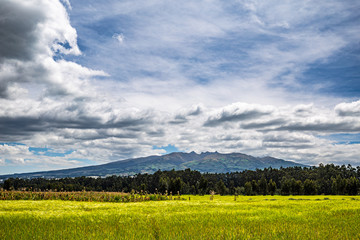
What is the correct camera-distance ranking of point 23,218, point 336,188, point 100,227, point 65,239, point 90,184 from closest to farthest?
1. point 65,239
2. point 100,227
3. point 23,218
4. point 336,188
5. point 90,184

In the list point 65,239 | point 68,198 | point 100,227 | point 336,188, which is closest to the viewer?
point 65,239

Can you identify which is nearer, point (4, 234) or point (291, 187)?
point (4, 234)

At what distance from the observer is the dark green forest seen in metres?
106

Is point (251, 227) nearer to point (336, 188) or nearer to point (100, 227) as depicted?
point (100, 227)

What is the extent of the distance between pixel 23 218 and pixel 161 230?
792 cm

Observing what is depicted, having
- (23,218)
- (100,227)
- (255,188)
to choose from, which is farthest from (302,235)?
(255,188)

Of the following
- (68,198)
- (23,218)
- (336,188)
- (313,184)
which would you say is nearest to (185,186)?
(313,184)

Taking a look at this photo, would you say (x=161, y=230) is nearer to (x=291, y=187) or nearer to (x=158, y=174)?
(x=291, y=187)

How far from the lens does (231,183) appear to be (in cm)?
15300

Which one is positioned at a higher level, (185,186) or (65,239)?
(65,239)

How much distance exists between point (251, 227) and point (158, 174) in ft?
471

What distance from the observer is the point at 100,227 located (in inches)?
439

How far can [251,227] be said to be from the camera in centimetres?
1118

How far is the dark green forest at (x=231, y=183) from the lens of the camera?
106 metres
